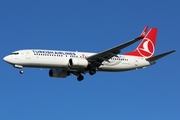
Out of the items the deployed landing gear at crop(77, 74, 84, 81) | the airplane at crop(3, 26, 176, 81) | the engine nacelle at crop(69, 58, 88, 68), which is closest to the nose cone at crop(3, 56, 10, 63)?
the airplane at crop(3, 26, 176, 81)

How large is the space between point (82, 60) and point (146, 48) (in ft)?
42.0

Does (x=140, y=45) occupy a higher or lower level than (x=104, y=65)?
higher

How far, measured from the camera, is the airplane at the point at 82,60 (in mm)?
46844

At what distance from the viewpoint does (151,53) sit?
186 feet

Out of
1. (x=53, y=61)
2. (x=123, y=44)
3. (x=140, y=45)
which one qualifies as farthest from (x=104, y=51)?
(x=140, y=45)

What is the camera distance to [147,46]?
56.8 m

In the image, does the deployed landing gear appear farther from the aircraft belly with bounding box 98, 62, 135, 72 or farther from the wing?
the wing

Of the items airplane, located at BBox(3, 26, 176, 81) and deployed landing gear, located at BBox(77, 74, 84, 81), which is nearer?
airplane, located at BBox(3, 26, 176, 81)

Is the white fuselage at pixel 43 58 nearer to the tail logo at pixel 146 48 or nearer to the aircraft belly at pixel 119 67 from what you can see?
the aircraft belly at pixel 119 67

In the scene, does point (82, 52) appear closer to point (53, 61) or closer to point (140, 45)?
point (53, 61)

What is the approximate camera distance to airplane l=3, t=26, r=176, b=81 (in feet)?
154

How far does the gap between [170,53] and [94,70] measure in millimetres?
10733

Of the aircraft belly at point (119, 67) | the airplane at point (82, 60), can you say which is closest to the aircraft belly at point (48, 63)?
the airplane at point (82, 60)

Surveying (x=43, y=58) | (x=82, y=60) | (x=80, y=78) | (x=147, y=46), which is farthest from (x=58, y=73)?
(x=147, y=46)
